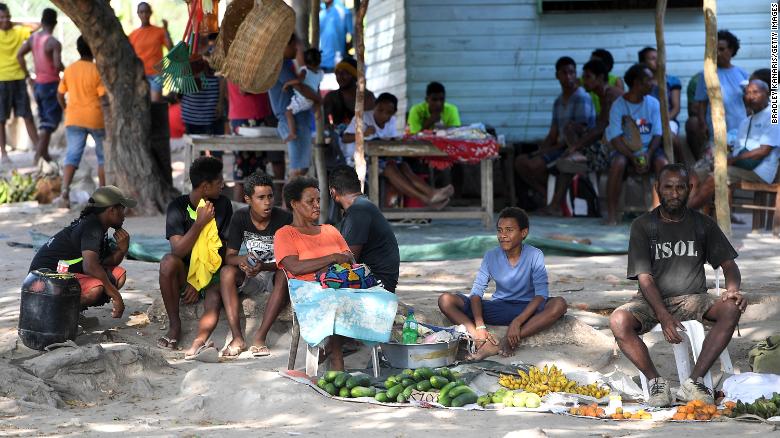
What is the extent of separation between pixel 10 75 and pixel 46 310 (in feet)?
33.5

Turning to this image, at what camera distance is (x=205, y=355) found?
7.05 m

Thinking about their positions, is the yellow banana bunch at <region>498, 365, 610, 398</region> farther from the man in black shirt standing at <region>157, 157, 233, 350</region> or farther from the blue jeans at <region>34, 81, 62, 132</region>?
the blue jeans at <region>34, 81, 62, 132</region>

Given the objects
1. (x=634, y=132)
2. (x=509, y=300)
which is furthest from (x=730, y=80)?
(x=509, y=300)

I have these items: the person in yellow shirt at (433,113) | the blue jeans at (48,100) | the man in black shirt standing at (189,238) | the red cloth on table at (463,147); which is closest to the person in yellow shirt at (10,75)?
the blue jeans at (48,100)

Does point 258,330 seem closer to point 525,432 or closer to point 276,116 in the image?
point 525,432

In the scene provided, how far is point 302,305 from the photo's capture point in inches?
252

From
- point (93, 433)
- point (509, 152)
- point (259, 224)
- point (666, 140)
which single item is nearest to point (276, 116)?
point (509, 152)

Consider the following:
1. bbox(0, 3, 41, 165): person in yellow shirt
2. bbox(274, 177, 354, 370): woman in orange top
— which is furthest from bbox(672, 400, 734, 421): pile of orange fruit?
bbox(0, 3, 41, 165): person in yellow shirt

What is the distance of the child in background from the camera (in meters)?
11.6

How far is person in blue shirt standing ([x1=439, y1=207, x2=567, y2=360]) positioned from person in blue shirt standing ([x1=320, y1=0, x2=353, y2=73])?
33.9 ft

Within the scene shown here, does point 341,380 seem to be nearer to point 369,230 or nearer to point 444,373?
point 444,373

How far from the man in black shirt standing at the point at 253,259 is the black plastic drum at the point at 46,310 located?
0.79m

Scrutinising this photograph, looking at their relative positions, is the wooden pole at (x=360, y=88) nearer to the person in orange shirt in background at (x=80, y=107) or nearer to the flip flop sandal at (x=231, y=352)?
the flip flop sandal at (x=231, y=352)

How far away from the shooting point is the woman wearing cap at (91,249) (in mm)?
7266
